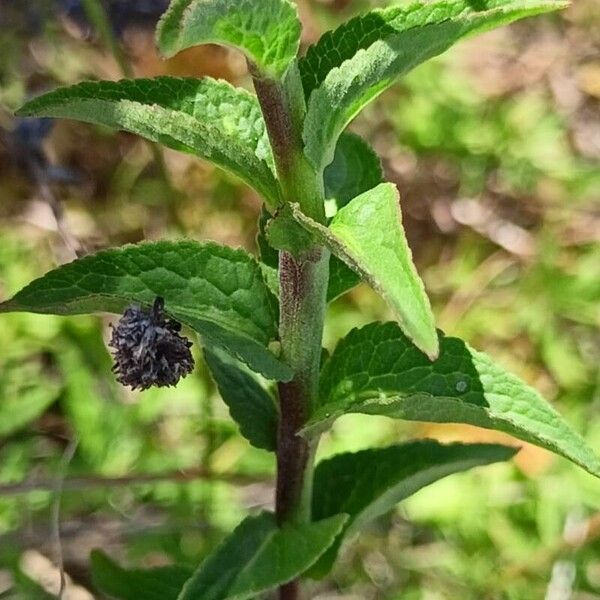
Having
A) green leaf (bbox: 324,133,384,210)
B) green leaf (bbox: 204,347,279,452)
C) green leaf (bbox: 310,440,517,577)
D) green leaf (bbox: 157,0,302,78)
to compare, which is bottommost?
green leaf (bbox: 310,440,517,577)

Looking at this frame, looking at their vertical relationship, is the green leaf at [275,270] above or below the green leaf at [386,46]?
below

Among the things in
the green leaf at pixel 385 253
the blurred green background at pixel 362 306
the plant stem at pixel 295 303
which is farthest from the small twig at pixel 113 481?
the green leaf at pixel 385 253

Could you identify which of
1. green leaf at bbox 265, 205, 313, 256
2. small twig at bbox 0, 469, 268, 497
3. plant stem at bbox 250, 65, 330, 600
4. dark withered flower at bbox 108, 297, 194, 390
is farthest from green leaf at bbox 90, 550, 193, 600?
green leaf at bbox 265, 205, 313, 256

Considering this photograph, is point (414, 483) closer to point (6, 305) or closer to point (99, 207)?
point (6, 305)

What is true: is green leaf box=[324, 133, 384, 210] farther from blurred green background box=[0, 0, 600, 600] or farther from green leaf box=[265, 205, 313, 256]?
blurred green background box=[0, 0, 600, 600]

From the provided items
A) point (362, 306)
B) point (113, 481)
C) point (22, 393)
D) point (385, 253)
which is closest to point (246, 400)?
point (385, 253)

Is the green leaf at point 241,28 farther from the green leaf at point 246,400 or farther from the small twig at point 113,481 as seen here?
the small twig at point 113,481
